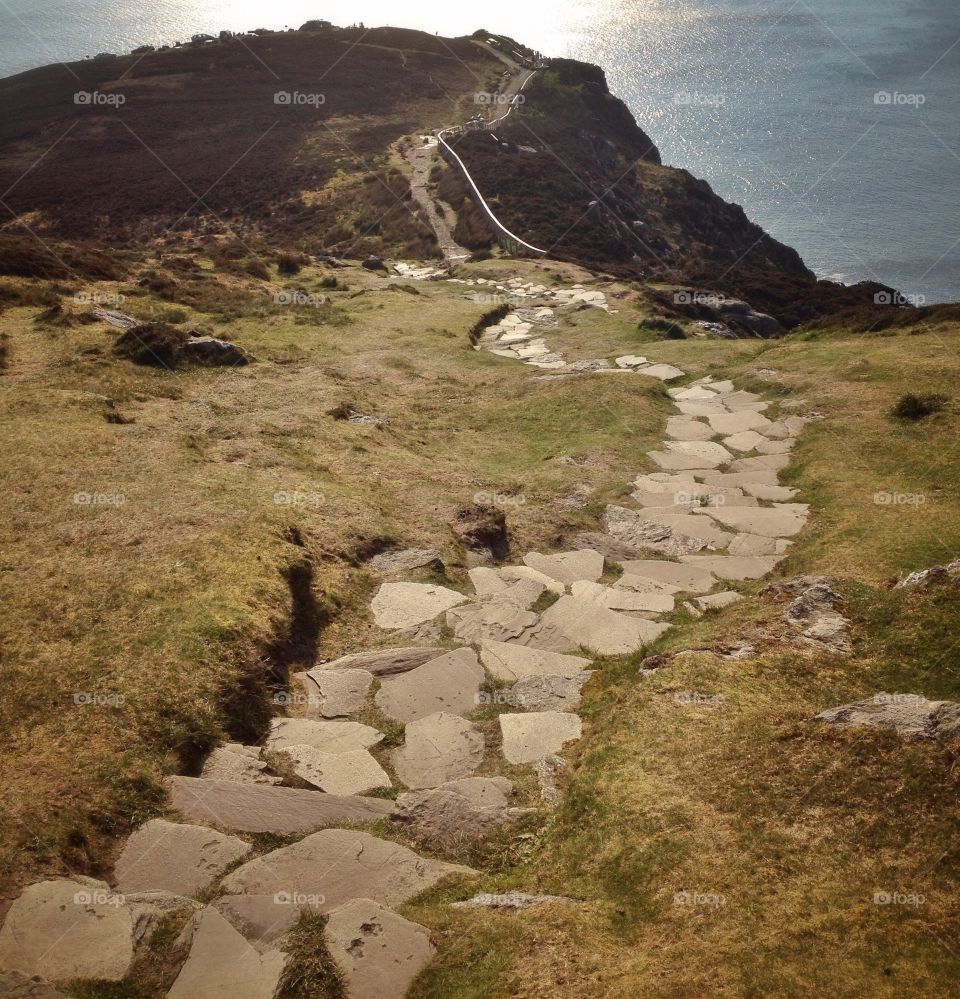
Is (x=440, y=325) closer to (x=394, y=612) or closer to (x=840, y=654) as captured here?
(x=394, y=612)

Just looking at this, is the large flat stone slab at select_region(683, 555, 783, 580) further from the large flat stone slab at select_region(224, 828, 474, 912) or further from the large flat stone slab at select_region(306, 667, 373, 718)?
the large flat stone slab at select_region(224, 828, 474, 912)

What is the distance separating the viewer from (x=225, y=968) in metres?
4.30

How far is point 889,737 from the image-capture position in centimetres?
514

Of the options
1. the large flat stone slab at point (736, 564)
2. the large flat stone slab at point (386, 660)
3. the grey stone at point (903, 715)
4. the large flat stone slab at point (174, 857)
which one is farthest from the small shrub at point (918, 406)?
the large flat stone slab at point (174, 857)

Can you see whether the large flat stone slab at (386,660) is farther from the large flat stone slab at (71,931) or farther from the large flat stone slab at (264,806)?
the large flat stone slab at (71,931)

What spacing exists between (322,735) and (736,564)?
228 inches

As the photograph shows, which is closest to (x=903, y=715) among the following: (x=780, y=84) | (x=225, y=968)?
(x=225, y=968)

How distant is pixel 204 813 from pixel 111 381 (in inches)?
424

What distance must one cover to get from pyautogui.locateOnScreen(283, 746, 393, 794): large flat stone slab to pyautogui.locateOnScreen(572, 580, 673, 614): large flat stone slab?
11.5ft

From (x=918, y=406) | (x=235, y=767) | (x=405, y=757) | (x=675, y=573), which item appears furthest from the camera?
(x=918, y=406)

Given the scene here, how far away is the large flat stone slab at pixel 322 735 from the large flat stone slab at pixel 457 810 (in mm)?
926

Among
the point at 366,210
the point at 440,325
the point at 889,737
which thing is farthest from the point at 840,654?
the point at 366,210

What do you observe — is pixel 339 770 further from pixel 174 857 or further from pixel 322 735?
pixel 174 857

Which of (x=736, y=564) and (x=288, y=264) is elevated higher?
(x=288, y=264)
